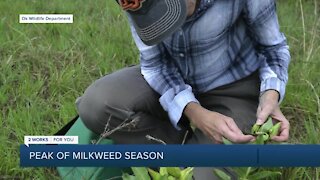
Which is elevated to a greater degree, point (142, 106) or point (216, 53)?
point (216, 53)

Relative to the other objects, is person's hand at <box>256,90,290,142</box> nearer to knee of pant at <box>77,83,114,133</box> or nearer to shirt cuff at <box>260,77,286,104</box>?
shirt cuff at <box>260,77,286,104</box>

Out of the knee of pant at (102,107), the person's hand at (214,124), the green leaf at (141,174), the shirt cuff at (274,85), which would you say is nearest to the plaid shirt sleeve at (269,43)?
the shirt cuff at (274,85)

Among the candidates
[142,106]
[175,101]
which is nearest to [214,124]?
[175,101]

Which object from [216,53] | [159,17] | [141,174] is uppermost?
[159,17]

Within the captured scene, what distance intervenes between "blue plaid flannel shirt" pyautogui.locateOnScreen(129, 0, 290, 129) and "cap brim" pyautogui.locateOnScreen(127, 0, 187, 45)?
19 centimetres

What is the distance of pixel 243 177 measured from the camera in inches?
70.0

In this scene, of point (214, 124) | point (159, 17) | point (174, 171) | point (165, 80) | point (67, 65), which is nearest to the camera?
point (174, 171)

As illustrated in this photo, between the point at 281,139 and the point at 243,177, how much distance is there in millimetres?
190

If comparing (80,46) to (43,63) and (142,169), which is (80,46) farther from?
(142,169)

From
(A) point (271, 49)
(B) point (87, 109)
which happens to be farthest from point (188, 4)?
(B) point (87, 109)

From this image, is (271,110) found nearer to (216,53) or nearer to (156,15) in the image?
(216,53)

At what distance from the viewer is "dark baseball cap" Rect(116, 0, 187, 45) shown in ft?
5.59

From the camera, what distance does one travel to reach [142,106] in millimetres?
2090

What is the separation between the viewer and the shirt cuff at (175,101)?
201cm
